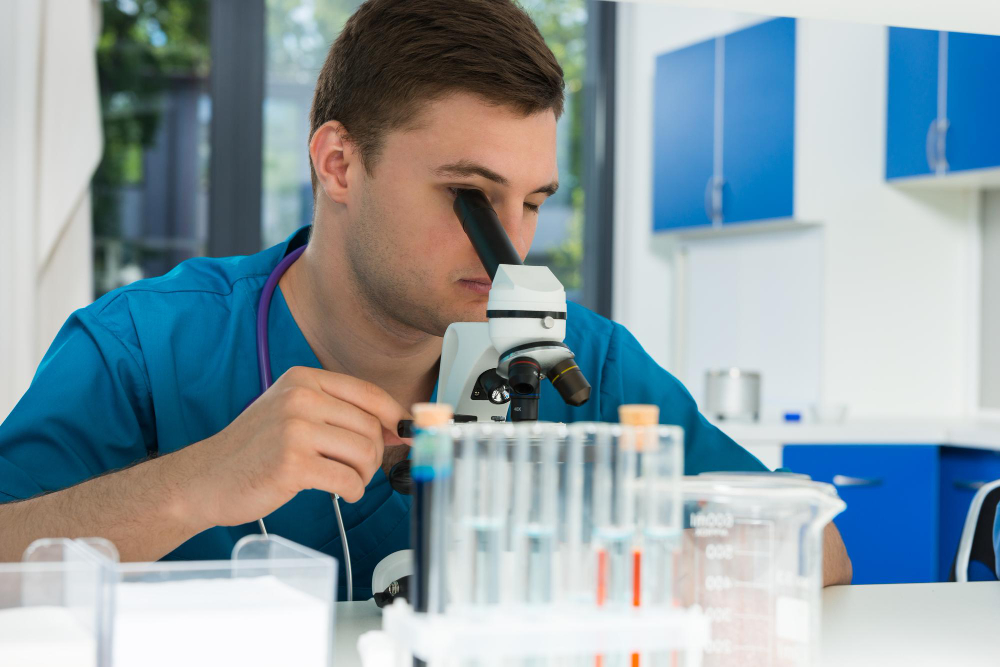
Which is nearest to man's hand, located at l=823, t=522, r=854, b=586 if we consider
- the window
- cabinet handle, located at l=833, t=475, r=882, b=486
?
cabinet handle, located at l=833, t=475, r=882, b=486

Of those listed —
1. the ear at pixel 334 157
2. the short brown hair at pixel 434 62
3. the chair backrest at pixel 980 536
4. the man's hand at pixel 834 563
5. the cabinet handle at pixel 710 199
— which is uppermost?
the cabinet handle at pixel 710 199

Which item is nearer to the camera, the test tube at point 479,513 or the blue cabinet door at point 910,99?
the test tube at point 479,513

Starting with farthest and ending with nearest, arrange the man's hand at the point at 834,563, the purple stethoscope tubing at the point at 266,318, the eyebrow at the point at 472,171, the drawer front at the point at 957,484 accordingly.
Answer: the drawer front at the point at 957,484 < the purple stethoscope tubing at the point at 266,318 < the eyebrow at the point at 472,171 < the man's hand at the point at 834,563

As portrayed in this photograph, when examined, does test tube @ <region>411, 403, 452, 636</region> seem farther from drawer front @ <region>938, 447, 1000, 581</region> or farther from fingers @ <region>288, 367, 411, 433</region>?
drawer front @ <region>938, 447, 1000, 581</region>

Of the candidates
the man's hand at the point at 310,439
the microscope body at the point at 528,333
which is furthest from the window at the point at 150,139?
the microscope body at the point at 528,333

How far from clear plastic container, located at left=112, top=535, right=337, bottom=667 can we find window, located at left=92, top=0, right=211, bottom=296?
11.1 ft

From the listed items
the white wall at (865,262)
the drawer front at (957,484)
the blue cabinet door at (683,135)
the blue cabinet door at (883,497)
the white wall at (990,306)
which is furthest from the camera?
the blue cabinet door at (683,135)

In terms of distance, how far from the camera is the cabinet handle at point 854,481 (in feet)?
9.99

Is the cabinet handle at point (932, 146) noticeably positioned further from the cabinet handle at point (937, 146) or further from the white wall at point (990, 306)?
the white wall at point (990, 306)

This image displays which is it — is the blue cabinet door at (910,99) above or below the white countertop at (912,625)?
above

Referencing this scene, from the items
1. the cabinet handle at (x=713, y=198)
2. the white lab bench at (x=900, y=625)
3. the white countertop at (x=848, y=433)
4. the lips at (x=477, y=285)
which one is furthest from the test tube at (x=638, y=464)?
the cabinet handle at (x=713, y=198)

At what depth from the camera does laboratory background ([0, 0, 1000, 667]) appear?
3045mm

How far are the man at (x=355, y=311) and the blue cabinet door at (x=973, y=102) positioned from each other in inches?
83.4

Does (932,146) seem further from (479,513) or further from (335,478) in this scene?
(479,513)
